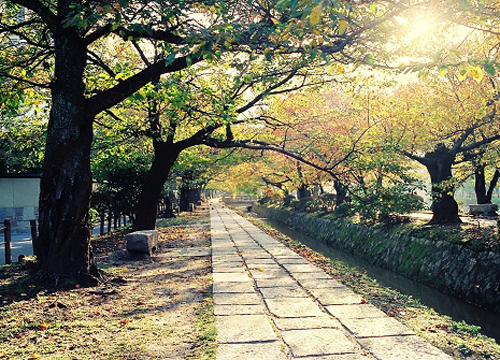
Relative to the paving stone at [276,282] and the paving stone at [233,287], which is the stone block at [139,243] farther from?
the paving stone at [276,282]

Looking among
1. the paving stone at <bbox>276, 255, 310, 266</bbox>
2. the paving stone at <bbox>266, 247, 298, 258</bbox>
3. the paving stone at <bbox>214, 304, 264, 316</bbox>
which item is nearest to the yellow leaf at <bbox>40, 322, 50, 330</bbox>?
the paving stone at <bbox>214, 304, 264, 316</bbox>

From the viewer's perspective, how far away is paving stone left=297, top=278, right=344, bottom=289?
228 inches

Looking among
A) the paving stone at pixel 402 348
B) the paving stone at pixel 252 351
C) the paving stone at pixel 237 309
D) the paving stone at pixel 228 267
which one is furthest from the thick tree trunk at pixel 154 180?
the paving stone at pixel 402 348

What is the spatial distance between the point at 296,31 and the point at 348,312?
134 inches

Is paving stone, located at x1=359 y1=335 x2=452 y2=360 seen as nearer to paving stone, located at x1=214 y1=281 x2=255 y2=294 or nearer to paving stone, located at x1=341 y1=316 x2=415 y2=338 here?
paving stone, located at x1=341 y1=316 x2=415 y2=338

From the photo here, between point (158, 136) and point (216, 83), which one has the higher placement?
point (216, 83)

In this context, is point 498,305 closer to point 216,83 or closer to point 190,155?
point 216,83

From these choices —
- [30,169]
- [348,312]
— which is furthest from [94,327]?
[30,169]

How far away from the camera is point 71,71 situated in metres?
6.00

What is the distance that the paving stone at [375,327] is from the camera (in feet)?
12.5

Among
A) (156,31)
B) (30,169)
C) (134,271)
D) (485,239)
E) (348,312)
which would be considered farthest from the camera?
(30,169)

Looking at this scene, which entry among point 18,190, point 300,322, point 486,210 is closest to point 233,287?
point 300,322

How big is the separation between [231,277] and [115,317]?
2.27m

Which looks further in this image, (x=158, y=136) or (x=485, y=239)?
(x=158, y=136)
